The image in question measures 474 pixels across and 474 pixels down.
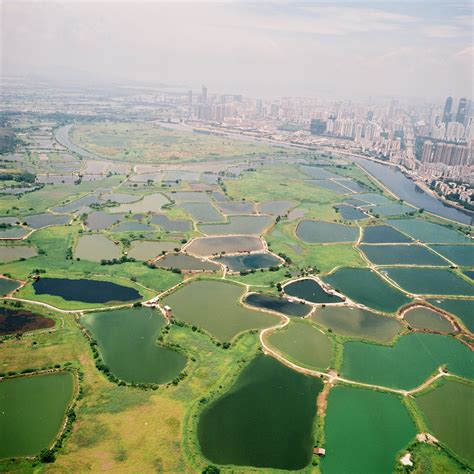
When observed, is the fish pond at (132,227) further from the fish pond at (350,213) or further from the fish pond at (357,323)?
the fish pond at (350,213)

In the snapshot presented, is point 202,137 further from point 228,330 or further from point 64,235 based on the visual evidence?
point 228,330

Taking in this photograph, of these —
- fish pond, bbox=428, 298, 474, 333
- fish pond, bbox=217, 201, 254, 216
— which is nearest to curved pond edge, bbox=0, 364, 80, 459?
fish pond, bbox=428, 298, 474, 333

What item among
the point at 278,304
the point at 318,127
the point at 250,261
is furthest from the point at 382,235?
the point at 318,127

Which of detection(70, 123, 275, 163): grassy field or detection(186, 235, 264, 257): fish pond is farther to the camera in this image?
detection(70, 123, 275, 163): grassy field

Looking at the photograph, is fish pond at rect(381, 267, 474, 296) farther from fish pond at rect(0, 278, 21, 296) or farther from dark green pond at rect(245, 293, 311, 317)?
fish pond at rect(0, 278, 21, 296)

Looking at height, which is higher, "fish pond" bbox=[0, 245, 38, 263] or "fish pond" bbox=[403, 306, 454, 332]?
"fish pond" bbox=[403, 306, 454, 332]

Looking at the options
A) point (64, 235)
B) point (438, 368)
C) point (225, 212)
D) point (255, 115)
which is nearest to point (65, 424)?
point (438, 368)
